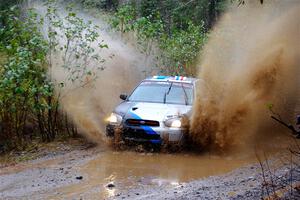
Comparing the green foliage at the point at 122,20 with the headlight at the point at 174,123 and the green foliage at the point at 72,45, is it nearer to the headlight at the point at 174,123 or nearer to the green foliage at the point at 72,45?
the green foliage at the point at 72,45

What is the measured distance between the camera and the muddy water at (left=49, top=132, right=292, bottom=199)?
7.73 meters

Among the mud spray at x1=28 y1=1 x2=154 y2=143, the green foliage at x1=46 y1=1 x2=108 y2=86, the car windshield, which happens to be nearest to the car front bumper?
the car windshield

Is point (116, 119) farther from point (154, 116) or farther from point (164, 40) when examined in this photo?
point (164, 40)

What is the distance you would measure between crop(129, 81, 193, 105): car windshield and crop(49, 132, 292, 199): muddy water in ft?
5.27

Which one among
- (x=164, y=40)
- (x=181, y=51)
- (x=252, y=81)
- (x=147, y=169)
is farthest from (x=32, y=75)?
(x=181, y=51)

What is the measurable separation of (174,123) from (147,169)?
150cm

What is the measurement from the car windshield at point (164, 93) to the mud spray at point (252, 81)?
34cm

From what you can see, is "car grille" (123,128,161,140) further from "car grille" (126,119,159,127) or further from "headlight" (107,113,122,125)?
"headlight" (107,113,122,125)

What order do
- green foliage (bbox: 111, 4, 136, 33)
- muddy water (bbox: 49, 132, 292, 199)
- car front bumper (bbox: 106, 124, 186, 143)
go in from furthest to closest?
green foliage (bbox: 111, 4, 136, 33) → car front bumper (bbox: 106, 124, 186, 143) → muddy water (bbox: 49, 132, 292, 199)

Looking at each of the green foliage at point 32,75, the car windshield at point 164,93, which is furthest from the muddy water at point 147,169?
the green foliage at point 32,75

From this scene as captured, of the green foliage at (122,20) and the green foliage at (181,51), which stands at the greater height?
the green foliage at (122,20)

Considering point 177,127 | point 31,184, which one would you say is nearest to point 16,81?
point 31,184

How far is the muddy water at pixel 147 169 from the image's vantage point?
7.73m

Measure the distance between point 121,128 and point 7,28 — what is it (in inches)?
161
